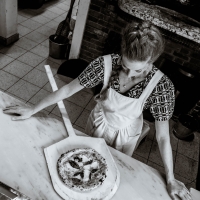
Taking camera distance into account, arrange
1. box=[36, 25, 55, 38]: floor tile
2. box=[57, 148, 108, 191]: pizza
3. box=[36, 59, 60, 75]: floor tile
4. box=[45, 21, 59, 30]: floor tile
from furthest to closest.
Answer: box=[45, 21, 59, 30]: floor tile < box=[36, 25, 55, 38]: floor tile < box=[36, 59, 60, 75]: floor tile < box=[57, 148, 108, 191]: pizza

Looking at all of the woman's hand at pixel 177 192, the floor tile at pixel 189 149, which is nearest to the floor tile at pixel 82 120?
the floor tile at pixel 189 149

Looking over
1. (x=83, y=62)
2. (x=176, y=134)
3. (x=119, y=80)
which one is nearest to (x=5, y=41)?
(x=83, y=62)

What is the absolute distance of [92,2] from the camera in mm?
3041

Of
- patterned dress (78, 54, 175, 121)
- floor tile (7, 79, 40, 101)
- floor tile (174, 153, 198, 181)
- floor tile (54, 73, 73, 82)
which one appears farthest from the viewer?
floor tile (54, 73, 73, 82)

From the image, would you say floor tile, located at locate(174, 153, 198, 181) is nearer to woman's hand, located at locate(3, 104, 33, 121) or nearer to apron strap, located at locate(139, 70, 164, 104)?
apron strap, located at locate(139, 70, 164, 104)

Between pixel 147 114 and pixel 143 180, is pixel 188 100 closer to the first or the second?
pixel 147 114

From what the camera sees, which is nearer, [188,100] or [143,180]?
[143,180]

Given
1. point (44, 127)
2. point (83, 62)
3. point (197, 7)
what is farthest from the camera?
point (83, 62)

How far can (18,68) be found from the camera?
10.6 feet

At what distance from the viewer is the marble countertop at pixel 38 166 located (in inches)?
37.5

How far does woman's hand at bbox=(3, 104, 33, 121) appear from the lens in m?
1.21

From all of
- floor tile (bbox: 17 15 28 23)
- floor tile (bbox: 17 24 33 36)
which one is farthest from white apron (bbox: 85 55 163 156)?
floor tile (bbox: 17 15 28 23)

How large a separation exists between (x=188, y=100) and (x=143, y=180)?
1.84m

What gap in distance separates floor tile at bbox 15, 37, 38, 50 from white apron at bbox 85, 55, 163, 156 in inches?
108
